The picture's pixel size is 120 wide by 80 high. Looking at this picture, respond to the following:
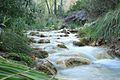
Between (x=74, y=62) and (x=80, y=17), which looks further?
(x=80, y=17)

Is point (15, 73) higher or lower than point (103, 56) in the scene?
higher

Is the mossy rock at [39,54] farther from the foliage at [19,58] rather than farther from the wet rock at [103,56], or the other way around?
the wet rock at [103,56]

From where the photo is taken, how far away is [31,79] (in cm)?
89

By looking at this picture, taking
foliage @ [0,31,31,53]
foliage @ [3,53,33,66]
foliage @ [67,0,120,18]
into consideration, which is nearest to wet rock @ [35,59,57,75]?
foliage @ [3,53,33,66]

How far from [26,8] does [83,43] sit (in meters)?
3.30

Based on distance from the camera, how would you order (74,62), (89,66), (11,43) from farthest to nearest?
(74,62), (89,66), (11,43)

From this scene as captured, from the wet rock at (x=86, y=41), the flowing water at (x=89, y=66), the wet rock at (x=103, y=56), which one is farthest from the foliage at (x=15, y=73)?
the wet rock at (x=86, y=41)

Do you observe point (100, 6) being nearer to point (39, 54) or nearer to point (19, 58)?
point (39, 54)

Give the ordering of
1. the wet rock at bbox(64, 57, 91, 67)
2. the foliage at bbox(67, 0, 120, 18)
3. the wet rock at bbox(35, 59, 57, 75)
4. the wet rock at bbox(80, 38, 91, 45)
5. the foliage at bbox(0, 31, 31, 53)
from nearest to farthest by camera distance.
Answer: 1. the wet rock at bbox(35, 59, 57, 75)
2. the foliage at bbox(0, 31, 31, 53)
3. the wet rock at bbox(64, 57, 91, 67)
4. the wet rock at bbox(80, 38, 91, 45)
5. the foliage at bbox(67, 0, 120, 18)

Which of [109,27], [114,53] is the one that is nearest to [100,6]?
[109,27]

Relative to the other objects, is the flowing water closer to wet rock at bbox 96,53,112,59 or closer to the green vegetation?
wet rock at bbox 96,53,112,59

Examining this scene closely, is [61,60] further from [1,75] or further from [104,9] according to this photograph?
[1,75]

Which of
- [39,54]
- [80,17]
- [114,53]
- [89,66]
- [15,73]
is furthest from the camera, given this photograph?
[80,17]

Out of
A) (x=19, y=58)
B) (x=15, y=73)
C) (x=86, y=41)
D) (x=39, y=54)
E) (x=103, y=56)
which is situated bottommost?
(x=103, y=56)
